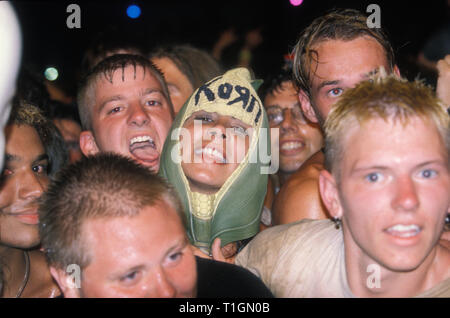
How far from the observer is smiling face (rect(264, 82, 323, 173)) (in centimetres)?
341

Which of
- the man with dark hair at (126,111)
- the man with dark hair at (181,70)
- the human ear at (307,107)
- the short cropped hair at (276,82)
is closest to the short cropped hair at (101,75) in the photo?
the man with dark hair at (126,111)

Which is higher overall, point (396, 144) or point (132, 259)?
point (396, 144)

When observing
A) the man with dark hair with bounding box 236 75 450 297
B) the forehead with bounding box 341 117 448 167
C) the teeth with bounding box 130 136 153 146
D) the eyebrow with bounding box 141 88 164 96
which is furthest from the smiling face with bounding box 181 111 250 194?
the forehead with bounding box 341 117 448 167

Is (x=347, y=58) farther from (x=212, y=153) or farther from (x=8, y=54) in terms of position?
(x=8, y=54)

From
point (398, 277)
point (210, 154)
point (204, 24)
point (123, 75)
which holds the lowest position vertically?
point (398, 277)

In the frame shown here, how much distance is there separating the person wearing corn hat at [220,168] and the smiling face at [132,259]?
2.20ft

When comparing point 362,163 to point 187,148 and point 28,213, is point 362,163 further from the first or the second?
point 28,213

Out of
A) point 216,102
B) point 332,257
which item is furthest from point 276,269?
point 216,102

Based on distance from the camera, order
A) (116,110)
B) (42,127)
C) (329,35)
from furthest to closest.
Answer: (116,110) → (42,127) → (329,35)

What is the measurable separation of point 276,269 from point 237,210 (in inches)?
19.4

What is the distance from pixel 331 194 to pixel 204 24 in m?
5.24

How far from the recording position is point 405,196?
54.7 inches

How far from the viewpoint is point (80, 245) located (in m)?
1.52

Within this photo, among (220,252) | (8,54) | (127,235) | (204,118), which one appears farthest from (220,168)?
(8,54)
